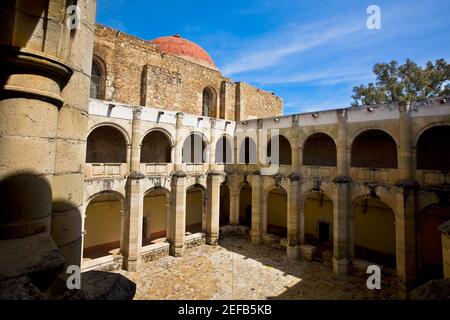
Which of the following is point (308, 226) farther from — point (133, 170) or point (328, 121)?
point (133, 170)

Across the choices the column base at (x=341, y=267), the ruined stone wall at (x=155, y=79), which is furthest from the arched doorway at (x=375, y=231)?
the ruined stone wall at (x=155, y=79)

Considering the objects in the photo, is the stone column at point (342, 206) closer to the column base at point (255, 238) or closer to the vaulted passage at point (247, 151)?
the column base at point (255, 238)

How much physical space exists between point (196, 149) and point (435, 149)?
50.5 feet

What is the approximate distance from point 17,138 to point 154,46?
1803cm

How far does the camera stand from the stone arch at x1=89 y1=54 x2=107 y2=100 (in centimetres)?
1583

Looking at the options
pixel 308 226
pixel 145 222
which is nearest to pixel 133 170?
pixel 145 222

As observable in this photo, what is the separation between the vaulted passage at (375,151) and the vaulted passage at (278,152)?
507 cm

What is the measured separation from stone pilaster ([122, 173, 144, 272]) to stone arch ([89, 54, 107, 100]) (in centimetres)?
650

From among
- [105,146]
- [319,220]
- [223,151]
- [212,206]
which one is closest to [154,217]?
[212,206]

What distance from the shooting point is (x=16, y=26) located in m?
2.60

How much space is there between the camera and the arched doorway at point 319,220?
18.6 metres

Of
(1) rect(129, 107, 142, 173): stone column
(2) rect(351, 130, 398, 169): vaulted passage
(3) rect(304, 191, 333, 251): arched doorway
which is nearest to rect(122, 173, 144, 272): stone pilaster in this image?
(1) rect(129, 107, 142, 173): stone column

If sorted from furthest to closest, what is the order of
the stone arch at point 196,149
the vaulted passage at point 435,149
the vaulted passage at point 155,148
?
1. the vaulted passage at point 155,148
2. the stone arch at point 196,149
3. the vaulted passage at point 435,149
